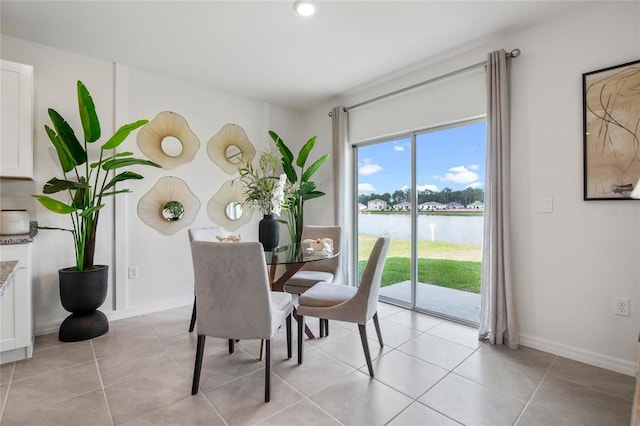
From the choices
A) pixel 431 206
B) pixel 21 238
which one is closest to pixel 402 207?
pixel 431 206

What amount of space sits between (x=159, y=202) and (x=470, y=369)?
133 inches

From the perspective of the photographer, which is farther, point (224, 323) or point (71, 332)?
point (71, 332)

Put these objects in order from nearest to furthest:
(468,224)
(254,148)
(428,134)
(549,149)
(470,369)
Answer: (470,369) < (549,149) < (468,224) < (428,134) < (254,148)

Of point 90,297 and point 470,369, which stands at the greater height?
point 90,297

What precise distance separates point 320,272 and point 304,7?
7.57 ft

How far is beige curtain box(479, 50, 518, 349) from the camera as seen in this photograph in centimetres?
243

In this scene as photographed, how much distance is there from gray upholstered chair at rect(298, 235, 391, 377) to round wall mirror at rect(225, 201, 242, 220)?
6.86ft

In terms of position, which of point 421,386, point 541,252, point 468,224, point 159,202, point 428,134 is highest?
point 428,134

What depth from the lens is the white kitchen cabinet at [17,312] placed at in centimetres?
215

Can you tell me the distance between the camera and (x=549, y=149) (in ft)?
7.65

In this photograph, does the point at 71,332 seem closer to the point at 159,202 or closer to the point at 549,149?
the point at 159,202

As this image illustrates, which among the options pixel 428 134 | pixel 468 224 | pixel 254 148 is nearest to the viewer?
pixel 468 224

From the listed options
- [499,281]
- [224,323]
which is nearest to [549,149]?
[499,281]

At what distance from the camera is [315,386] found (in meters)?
1.89
